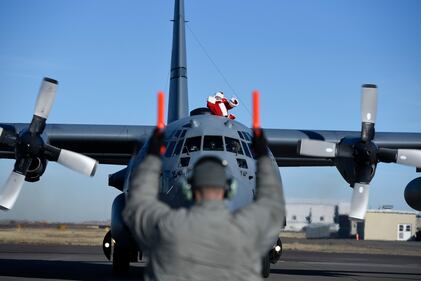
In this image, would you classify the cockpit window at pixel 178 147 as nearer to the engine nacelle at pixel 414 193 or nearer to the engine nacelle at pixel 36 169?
the engine nacelle at pixel 36 169

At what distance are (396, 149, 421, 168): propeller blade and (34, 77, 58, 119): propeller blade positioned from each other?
7384mm

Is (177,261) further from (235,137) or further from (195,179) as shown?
(235,137)

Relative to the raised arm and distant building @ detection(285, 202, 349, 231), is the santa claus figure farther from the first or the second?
distant building @ detection(285, 202, 349, 231)

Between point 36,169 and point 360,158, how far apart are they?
664 centimetres

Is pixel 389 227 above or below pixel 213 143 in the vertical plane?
above

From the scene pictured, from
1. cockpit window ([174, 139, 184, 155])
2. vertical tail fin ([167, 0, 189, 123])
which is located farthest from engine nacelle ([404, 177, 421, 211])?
cockpit window ([174, 139, 184, 155])

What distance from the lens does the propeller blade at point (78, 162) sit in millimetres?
13688

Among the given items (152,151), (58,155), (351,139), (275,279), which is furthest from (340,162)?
(152,151)

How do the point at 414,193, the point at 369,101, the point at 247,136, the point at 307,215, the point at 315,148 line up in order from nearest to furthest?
the point at 247,136, the point at 315,148, the point at 369,101, the point at 414,193, the point at 307,215

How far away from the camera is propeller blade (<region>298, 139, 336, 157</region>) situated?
14.4 m

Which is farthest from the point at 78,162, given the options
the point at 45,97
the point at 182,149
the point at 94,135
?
the point at 94,135

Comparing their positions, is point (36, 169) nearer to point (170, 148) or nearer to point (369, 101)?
point (170, 148)

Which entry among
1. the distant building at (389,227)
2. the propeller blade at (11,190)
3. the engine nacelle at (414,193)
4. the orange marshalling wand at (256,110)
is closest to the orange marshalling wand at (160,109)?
the orange marshalling wand at (256,110)

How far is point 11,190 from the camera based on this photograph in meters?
14.9
